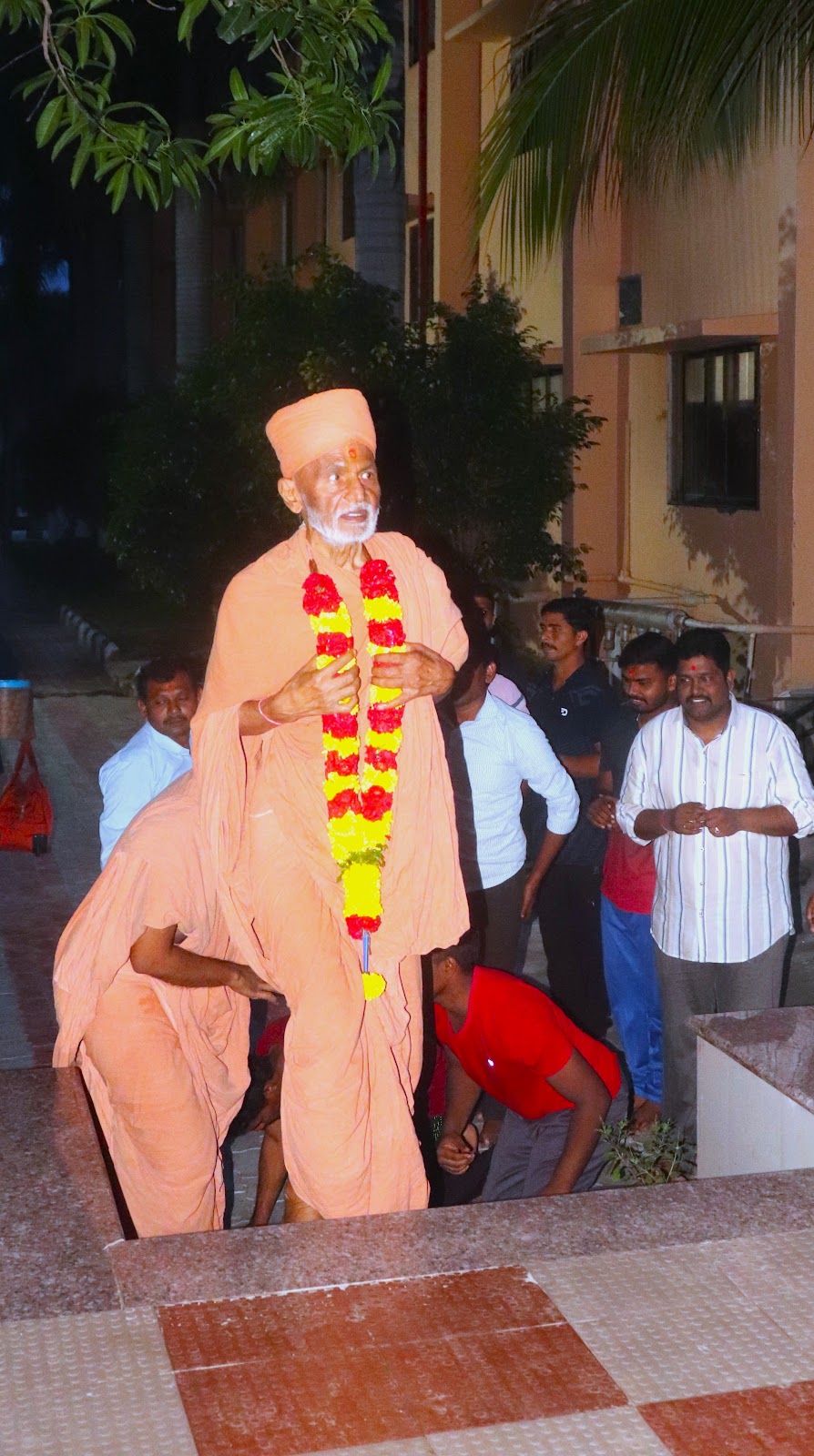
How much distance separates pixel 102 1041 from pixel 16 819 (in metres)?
6.11

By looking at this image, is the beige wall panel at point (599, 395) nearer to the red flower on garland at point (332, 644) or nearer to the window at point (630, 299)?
the window at point (630, 299)

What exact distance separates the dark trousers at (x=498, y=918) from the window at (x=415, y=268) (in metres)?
14.1

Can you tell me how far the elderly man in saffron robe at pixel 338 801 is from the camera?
4.01 metres

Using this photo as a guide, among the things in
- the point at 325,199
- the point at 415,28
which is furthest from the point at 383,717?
the point at 325,199

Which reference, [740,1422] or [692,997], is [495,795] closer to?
[692,997]

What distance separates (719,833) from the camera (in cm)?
550

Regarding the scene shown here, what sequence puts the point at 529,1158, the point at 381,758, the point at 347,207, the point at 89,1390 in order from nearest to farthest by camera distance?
the point at 89,1390 → the point at 381,758 → the point at 529,1158 → the point at 347,207

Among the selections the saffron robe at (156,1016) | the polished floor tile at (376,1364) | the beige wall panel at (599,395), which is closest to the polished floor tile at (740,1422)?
the polished floor tile at (376,1364)

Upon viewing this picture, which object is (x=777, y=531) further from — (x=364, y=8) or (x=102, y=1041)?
(x=102, y=1041)

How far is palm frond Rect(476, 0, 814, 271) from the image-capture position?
670 centimetres

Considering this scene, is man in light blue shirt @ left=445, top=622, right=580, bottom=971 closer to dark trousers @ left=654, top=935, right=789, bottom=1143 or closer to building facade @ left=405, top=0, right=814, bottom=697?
dark trousers @ left=654, top=935, right=789, bottom=1143

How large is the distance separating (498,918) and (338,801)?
2.43 meters

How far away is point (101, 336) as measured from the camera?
46.6 m

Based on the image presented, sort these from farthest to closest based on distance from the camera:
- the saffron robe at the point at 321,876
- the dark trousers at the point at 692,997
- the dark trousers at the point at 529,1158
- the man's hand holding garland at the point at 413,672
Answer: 1. the dark trousers at the point at 692,997
2. the dark trousers at the point at 529,1158
3. the saffron robe at the point at 321,876
4. the man's hand holding garland at the point at 413,672
